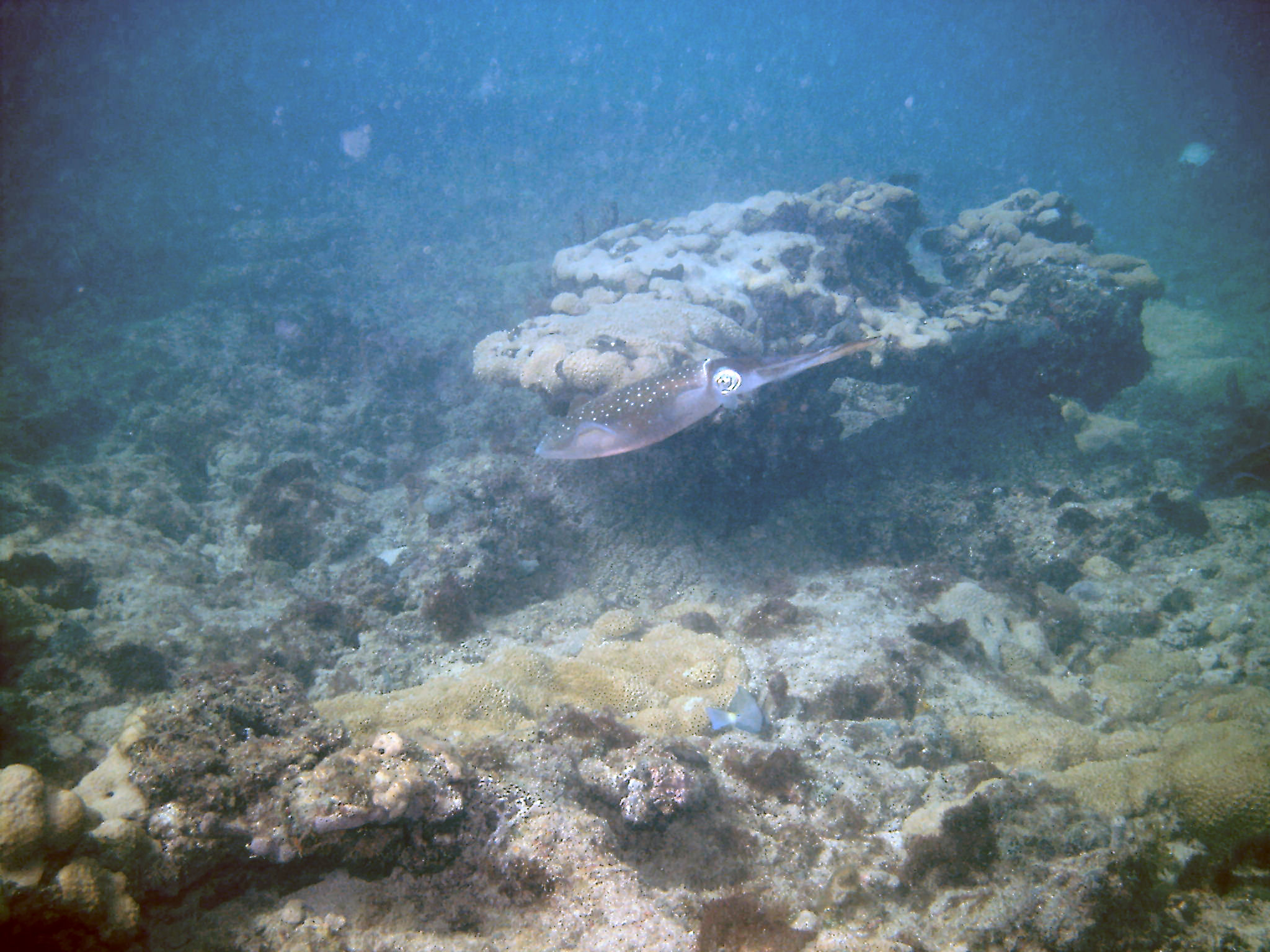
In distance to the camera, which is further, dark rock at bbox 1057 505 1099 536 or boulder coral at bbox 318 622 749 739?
dark rock at bbox 1057 505 1099 536

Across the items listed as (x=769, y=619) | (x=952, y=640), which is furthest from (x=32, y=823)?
(x=952, y=640)

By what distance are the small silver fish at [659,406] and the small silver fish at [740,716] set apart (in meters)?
2.47

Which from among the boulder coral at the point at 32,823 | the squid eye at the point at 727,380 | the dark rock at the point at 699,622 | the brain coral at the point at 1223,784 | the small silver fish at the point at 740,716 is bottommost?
the brain coral at the point at 1223,784

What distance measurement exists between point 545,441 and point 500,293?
40.6 feet

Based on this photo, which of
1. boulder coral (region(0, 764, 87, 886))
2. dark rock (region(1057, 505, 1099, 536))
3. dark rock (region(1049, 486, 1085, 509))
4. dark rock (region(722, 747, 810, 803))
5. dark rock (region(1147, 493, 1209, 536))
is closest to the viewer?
boulder coral (region(0, 764, 87, 886))

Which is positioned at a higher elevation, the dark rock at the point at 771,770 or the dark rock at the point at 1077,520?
the dark rock at the point at 1077,520

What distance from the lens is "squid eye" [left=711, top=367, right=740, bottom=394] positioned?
4820 mm

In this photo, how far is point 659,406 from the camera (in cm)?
523

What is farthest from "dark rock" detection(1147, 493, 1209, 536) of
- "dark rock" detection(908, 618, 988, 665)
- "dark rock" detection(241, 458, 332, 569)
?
"dark rock" detection(241, 458, 332, 569)

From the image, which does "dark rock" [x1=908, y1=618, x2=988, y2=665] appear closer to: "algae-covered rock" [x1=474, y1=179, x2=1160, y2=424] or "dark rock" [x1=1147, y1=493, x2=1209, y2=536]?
"dark rock" [x1=1147, y1=493, x2=1209, y2=536]

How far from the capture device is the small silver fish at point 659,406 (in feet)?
15.9

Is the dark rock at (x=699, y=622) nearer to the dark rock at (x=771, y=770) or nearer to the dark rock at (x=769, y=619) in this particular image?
the dark rock at (x=769, y=619)

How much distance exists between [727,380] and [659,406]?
75 cm

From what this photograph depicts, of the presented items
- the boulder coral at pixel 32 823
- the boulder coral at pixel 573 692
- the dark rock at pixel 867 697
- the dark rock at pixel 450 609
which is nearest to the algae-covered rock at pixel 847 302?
the dark rock at pixel 450 609
